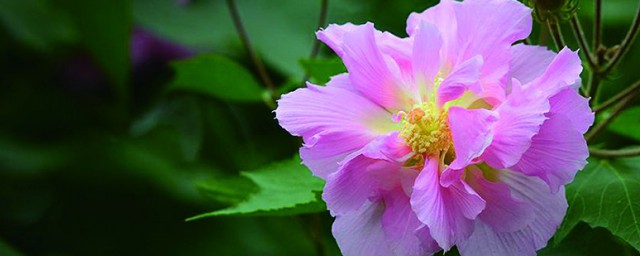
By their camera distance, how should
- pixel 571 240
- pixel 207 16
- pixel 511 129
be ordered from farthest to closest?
pixel 207 16, pixel 571 240, pixel 511 129

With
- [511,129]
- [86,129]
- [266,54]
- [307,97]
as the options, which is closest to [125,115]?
[86,129]

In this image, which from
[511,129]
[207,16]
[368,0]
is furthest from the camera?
[207,16]

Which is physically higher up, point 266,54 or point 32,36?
A: point 32,36

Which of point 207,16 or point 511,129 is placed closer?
point 511,129

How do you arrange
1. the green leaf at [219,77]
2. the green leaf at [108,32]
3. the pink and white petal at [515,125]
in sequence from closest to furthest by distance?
1. the pink and white petal at [515,125]
2. the green leaf at [219,77]
3. the green leaf at [108,32]

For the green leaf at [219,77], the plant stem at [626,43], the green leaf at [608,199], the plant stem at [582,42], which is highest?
the green leaf at [219,77]

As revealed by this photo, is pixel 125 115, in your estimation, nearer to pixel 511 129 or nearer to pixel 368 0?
pixel 368 0

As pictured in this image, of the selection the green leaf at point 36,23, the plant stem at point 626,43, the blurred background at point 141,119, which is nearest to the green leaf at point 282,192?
the plant stem at point 626,43

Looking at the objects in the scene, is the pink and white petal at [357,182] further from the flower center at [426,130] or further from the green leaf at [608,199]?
the green leaf at [608,199]
